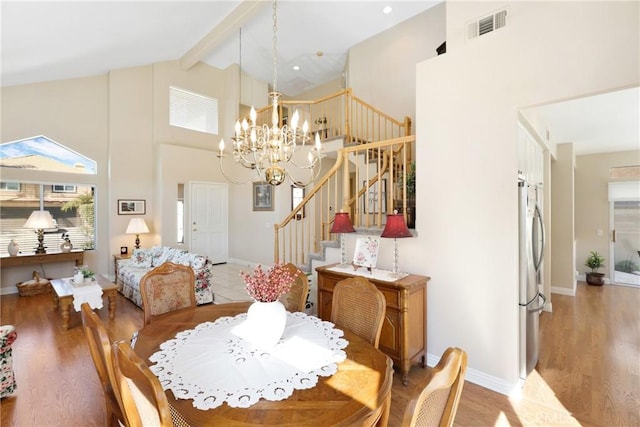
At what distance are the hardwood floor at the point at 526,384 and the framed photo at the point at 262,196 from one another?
357 centimetres

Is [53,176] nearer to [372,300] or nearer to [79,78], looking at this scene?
[79,78]

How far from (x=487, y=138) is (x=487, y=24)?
1051 mm

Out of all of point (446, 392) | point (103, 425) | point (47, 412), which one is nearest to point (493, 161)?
point (446, 392)

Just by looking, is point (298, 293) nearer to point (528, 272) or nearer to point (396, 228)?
point (396, 228)

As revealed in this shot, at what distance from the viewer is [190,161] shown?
23.2 ft

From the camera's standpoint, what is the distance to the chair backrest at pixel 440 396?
0.83m

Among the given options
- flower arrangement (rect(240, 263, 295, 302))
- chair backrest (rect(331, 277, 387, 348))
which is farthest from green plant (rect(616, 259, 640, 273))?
flower arrangement (rect(240, 263, 295, 302))

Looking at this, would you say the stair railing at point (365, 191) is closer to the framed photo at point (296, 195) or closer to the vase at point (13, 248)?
the framed photo at point (296, 195)

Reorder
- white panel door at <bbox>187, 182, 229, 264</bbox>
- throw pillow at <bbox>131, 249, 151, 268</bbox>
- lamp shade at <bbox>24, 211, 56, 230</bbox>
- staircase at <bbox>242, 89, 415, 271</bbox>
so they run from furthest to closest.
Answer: white panel door at <bbox>187, 182, 229, 264</bbox> < throw pillow at <bbox>131, 249, 151, 268</bbox> < lamp shade at <bbox>24, 211, 56, 230</bbox> < staircase at <bbox>242, 89, 415, 271</bbox>

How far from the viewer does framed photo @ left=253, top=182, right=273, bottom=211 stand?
23.0 ft

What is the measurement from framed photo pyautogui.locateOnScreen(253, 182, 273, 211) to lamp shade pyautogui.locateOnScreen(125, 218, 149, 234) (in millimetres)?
2411

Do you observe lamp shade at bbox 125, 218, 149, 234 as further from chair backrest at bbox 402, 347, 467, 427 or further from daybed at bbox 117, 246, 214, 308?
chair backrest at bbox 402, 347, 467, 427

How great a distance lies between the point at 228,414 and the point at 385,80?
253 inches

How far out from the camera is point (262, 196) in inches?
283
